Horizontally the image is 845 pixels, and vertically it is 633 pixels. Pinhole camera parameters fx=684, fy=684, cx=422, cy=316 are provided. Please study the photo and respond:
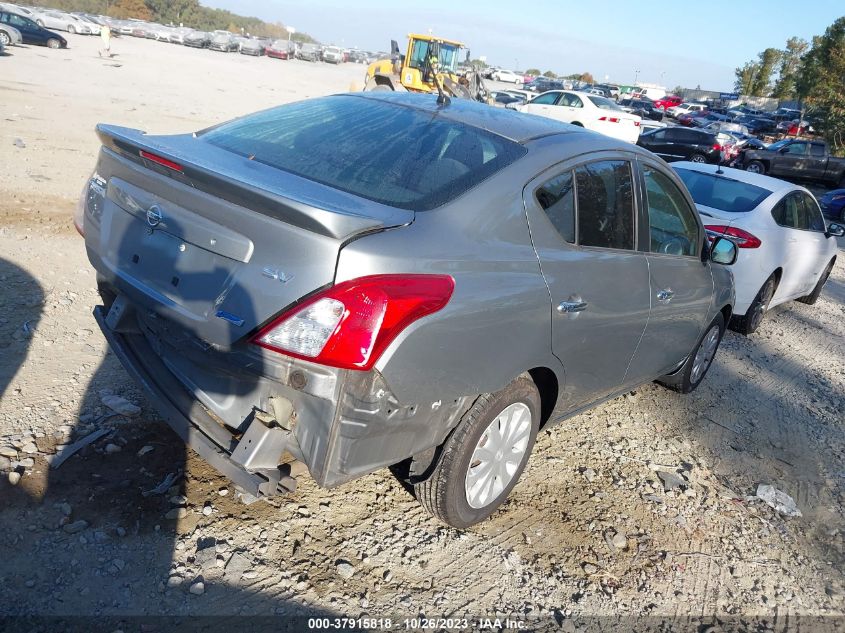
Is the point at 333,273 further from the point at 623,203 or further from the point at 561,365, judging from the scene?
the point at 623,203

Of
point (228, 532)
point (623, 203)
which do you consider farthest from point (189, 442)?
point (623, 203)

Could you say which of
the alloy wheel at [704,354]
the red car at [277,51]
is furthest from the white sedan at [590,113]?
the red car at [277,51]

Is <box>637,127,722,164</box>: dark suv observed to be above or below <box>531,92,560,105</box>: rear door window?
below

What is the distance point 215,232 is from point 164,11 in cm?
11245

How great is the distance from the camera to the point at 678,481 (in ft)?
13.5

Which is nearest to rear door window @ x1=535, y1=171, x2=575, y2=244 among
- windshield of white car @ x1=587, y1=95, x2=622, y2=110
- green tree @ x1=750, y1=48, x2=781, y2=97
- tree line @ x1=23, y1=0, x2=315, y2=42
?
windshield of white car @ x1=587, y1=95, x2=622, y2=110

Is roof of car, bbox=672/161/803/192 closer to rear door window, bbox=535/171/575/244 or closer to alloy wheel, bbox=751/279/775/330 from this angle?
alloy wheel, bbox=751/279/775/330

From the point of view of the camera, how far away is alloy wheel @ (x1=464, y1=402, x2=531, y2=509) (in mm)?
3090

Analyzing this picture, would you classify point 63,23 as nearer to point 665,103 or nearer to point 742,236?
point 665,103

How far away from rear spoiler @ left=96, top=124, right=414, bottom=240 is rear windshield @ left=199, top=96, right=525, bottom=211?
0.49ft

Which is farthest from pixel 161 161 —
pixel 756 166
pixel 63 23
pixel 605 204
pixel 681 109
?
pixel 681 109

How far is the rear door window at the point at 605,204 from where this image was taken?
3.29m

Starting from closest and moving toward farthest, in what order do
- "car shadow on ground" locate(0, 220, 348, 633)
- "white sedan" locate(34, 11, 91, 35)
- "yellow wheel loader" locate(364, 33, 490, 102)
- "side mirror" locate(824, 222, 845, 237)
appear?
"car shadow on ground" locate(0, 220, 348, 633) < "side mirror" locate(824, 222, 845, 237) < "yellow wheel loader" locate(364, 33, 490, 102) < "white sedan" locate(34, 11, 91, 35)

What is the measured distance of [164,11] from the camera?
99.2 meters
